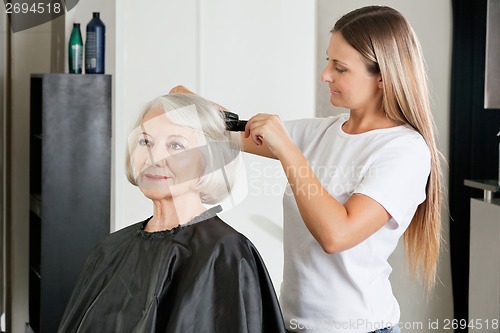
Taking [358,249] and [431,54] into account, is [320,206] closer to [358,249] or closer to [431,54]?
[358,249]

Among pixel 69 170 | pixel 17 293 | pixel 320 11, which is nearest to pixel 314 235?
pixel 69 170

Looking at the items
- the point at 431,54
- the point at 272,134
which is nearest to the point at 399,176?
the point at 272,134

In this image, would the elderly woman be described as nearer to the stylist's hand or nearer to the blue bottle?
the stylist's hand

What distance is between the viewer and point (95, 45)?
129 inches

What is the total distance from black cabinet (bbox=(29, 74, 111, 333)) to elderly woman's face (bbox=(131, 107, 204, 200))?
5.65 ft

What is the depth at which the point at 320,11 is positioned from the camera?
391 cm

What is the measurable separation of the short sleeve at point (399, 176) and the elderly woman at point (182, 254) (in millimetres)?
315

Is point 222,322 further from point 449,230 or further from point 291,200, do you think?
point 449,230

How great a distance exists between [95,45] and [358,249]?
205 centimetres

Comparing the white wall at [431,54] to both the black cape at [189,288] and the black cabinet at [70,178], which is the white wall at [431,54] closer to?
the black cabinet at [70,178]

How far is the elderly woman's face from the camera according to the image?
1642 millimetres

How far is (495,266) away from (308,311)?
1.80 metres

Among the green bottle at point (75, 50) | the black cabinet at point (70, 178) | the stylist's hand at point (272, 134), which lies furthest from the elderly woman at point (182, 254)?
the green bottle at point (75, 50)

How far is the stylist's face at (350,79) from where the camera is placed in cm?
166
